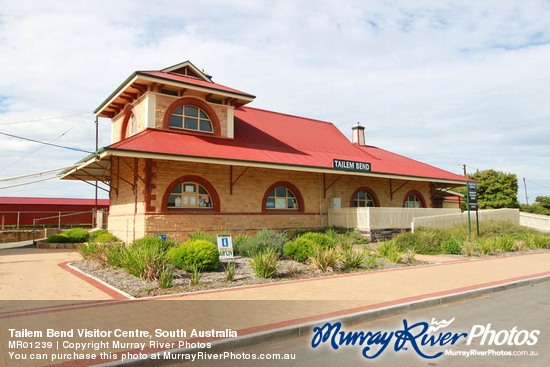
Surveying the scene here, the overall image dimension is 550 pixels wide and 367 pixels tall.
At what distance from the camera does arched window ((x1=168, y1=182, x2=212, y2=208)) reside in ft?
53.0

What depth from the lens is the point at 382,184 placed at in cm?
2356

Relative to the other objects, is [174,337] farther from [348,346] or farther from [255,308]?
[348,346]

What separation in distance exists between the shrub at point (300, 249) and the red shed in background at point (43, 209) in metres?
27.0

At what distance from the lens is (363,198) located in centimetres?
2298

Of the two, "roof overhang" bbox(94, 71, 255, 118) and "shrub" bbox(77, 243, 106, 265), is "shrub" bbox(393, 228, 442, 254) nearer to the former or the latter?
"roof overhang" bbox(94, 71, 255, 118)

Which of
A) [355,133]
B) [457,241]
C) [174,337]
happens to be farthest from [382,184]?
[174,337]

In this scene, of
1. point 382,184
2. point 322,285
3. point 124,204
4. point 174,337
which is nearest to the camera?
point 174,337

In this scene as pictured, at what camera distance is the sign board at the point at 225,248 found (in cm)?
1112

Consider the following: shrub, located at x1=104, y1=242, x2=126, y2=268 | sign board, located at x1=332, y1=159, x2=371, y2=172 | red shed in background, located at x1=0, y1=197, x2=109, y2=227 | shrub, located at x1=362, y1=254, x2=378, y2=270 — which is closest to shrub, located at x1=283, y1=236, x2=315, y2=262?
shrub, located at x1=362, y1=254, x2=378, y2=270

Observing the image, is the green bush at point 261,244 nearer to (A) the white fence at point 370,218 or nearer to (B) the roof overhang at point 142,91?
(A) the white fence at point 370,218

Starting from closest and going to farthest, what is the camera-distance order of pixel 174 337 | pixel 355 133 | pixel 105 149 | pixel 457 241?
pixel 174 337, pixel 105 149, pixel 457 241, pixel 355 133

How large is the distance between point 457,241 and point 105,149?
45.1 feet

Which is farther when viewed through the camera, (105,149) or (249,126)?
(249,126)

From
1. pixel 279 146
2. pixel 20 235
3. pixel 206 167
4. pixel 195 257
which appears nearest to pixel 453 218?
pixel 279 146
